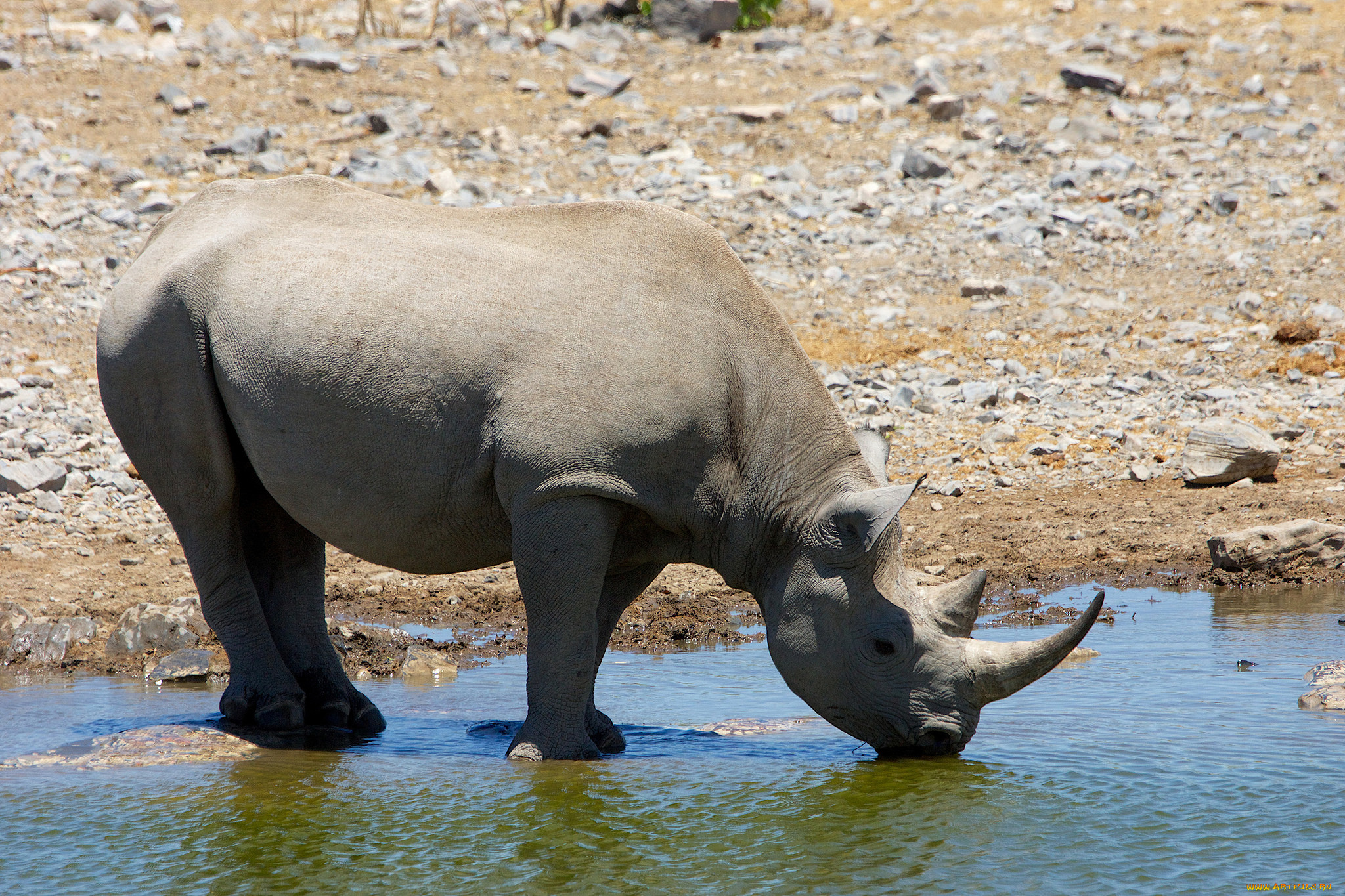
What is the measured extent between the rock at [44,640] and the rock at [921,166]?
13199mm

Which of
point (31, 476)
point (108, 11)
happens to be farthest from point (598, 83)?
point (31, 476)

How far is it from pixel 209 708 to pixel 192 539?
993 millimetres

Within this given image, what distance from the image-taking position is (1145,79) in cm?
2083

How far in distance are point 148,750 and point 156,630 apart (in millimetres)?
2176

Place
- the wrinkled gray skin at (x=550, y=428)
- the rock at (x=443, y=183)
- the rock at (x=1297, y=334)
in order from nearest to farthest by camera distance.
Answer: the wrinkled gray skin at (x=550, y=428) → the rock at (x=1297, y=334) → the rock at (x=443, y=183)

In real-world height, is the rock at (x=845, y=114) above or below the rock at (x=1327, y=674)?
above

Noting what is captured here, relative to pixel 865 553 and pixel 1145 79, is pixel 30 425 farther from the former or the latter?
pixel 1145 79

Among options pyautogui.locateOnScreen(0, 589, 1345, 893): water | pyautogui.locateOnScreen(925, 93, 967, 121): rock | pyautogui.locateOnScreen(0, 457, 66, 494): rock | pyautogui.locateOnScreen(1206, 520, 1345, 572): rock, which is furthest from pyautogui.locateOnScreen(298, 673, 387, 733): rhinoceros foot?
pyautogui.locateOnScreen(925, 93, 967, 121): rock

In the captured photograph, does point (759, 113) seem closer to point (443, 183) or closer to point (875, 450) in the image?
point (443, 183)

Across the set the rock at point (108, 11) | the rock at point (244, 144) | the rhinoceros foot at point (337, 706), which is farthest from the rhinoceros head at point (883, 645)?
the rock at point (108, 11)

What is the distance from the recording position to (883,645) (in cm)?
548

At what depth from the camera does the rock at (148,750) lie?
220 inches

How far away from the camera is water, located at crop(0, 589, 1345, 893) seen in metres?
4.37

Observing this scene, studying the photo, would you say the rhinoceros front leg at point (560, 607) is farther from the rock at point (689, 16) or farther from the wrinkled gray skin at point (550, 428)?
the rock at point (689, 16)
